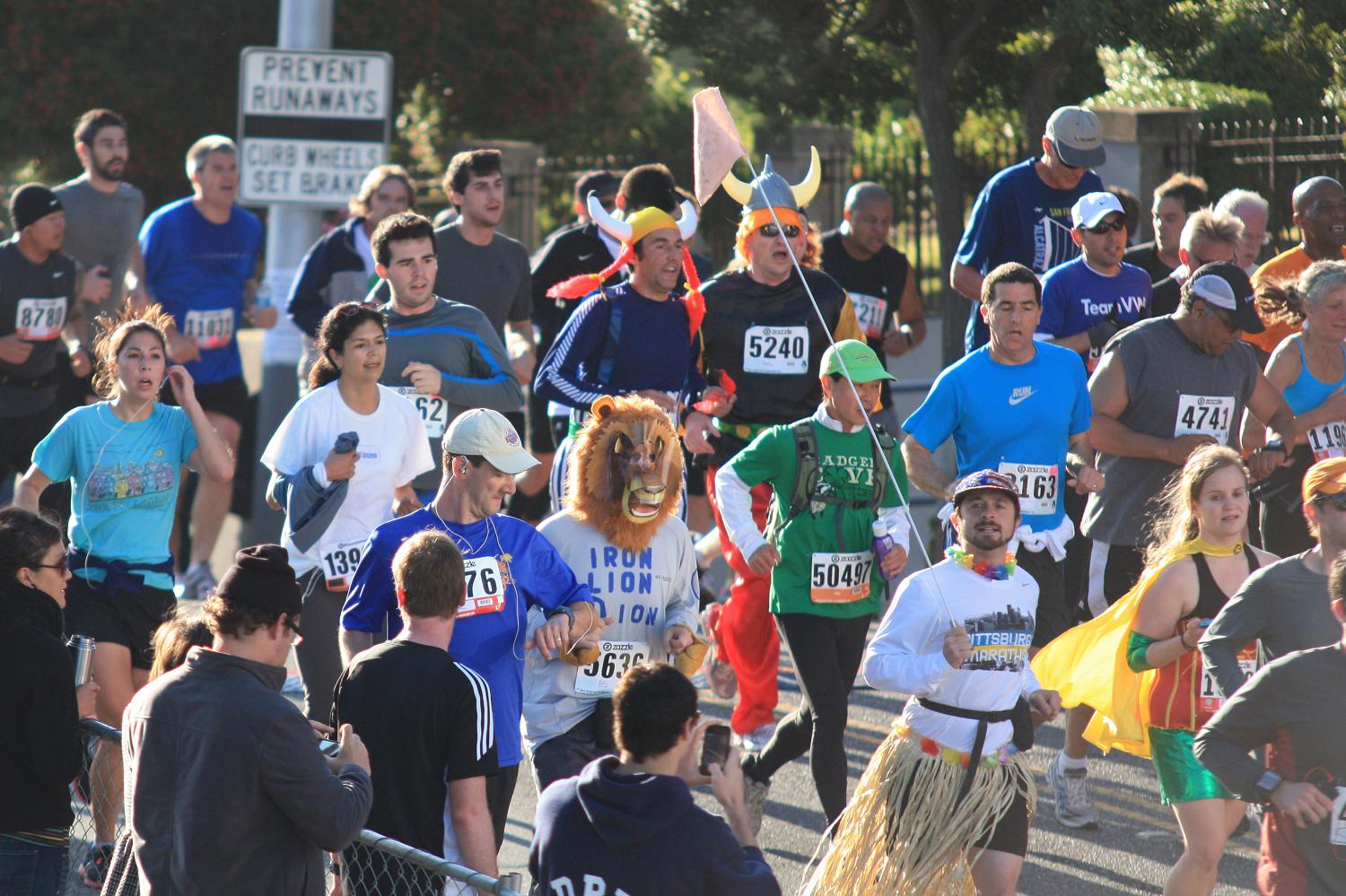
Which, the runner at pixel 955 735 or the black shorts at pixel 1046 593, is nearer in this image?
the runner at pixel 955 735

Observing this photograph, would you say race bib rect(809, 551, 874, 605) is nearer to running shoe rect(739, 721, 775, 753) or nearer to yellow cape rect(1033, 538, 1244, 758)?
yellow cape rect(1033, 538, 1244, 758)

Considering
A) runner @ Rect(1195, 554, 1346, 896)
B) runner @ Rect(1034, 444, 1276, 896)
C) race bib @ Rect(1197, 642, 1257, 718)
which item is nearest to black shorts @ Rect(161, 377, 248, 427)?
runner @ Rect(1034, 444, 1276, 896)

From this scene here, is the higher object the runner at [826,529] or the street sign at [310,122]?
the street sign at [310,122]

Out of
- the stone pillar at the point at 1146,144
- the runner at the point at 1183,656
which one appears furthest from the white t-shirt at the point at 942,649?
the stone pillar at the point at 1146,144

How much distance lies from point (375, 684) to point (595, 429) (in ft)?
5.21

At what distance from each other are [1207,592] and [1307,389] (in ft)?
8.52

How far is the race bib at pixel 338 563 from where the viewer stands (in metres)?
7.00

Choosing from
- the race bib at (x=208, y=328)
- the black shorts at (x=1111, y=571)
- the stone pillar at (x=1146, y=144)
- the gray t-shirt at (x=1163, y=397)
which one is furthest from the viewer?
the stone pillar at (x=1146, y=144)

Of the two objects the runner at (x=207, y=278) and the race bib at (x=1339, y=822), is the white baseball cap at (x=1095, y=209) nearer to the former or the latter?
the race bib at (x=1339, y=822)

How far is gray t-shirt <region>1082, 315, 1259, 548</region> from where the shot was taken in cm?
779

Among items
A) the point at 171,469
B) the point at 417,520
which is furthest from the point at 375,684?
the point at 171,469

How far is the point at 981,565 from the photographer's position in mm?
5961

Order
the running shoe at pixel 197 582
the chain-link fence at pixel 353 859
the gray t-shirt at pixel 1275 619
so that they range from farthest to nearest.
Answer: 1. the running shoe at pixel 197 582
2. the gray t-shirt at pixel 1275 619
3. the chain-link fence at pixel 353 859

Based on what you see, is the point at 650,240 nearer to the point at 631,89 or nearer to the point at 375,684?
the point at 375,684
